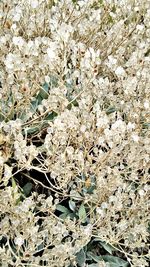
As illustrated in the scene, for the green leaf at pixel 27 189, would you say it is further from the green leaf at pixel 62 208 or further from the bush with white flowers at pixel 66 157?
the green leaf at pixel 62 208

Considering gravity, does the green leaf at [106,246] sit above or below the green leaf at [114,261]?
above

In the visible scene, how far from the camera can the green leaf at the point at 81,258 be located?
90.4 inches

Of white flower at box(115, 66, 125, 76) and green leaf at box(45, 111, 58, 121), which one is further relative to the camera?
white flower at box(115, 66, 125, 76)

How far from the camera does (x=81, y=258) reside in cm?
230

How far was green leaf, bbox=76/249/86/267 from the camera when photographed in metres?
2.29

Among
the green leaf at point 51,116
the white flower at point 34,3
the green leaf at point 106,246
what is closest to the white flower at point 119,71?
the green leaf at point 51,116

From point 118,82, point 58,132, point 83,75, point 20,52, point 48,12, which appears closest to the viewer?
point 58,132

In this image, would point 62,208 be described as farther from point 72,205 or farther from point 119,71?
point 119,71

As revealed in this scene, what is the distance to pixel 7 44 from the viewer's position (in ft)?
8.72

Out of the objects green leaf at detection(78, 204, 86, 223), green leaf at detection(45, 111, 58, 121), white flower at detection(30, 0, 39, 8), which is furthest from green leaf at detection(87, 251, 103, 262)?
white flower at detection(30, 0, 39, 8)

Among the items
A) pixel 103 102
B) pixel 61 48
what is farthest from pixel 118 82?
pixel 61 48

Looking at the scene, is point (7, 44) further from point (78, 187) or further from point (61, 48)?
point (78, 187)

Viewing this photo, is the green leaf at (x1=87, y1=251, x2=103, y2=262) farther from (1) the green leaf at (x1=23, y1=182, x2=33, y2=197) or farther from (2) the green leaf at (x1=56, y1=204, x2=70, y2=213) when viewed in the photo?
(1) the green leaf at (x1=23, y1=182, x2=33, y2=197)

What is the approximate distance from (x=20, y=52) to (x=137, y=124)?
0.70m
